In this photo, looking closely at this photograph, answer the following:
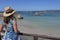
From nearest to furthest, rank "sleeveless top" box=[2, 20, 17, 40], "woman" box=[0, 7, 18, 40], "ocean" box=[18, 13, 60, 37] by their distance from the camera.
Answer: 1. "woman" box=[0, 7, 18, 40]
2. "sleeveless top" box=[2, 20, 17, 40]
3. "ocean" box=[18, 13, 60, 37]

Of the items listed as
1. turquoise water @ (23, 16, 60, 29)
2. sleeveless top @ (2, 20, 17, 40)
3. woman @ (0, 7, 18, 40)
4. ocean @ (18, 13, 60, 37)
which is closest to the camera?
woman @ (0, 7, 18, 40)

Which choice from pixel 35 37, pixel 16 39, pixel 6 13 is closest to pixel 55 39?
pixel 35 37

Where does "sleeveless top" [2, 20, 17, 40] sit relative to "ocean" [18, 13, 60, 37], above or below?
above

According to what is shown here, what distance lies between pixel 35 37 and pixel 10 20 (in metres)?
0.76

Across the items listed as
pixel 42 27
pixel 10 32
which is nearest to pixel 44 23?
pixel 42 27

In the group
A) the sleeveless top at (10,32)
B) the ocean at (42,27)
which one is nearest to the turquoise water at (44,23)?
the ocean at (42,27)

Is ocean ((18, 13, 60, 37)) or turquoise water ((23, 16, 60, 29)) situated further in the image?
turquoise water ((23, 16, 60, 29))

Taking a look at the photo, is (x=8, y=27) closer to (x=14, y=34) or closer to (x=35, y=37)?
(x=14, y=34)

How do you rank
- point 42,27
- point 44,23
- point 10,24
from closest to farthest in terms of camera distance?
point 10,24
point 42,27
point 44,23

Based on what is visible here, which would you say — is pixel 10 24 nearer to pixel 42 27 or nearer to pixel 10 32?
pixel 10 32

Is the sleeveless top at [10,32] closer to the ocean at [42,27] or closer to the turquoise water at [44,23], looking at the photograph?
the ocean at [42,27]

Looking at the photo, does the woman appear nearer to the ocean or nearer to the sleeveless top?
the sleeveless top

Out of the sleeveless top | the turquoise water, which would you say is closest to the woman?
the sleeveless top

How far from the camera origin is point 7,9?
14.8ft
